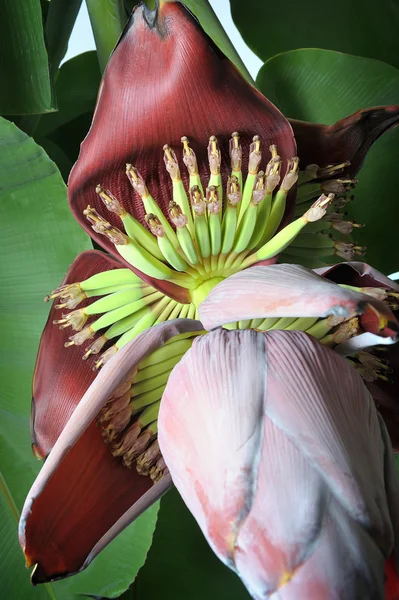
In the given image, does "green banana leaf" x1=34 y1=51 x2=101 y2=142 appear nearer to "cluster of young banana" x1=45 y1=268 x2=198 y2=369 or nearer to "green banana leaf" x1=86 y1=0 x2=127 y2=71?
"green banana leaf" x1=86 y1=0 x2=127 y2=71

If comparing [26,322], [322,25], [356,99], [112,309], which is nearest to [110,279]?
[112,309]

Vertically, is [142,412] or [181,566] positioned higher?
[142,412]

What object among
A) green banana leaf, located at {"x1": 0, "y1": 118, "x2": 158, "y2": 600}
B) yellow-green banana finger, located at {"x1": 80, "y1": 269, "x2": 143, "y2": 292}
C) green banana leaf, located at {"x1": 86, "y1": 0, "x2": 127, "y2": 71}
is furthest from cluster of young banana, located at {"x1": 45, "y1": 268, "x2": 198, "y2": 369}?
green banana leaf, located at {"x1": 86, "y1": 0, "x2": 127, "y2": 71}

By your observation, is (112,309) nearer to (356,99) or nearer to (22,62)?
(22,62)

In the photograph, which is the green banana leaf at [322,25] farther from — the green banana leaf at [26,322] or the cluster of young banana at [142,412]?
the cluster of young banana at [142,412]

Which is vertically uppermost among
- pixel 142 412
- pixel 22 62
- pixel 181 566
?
pixel 22 62
